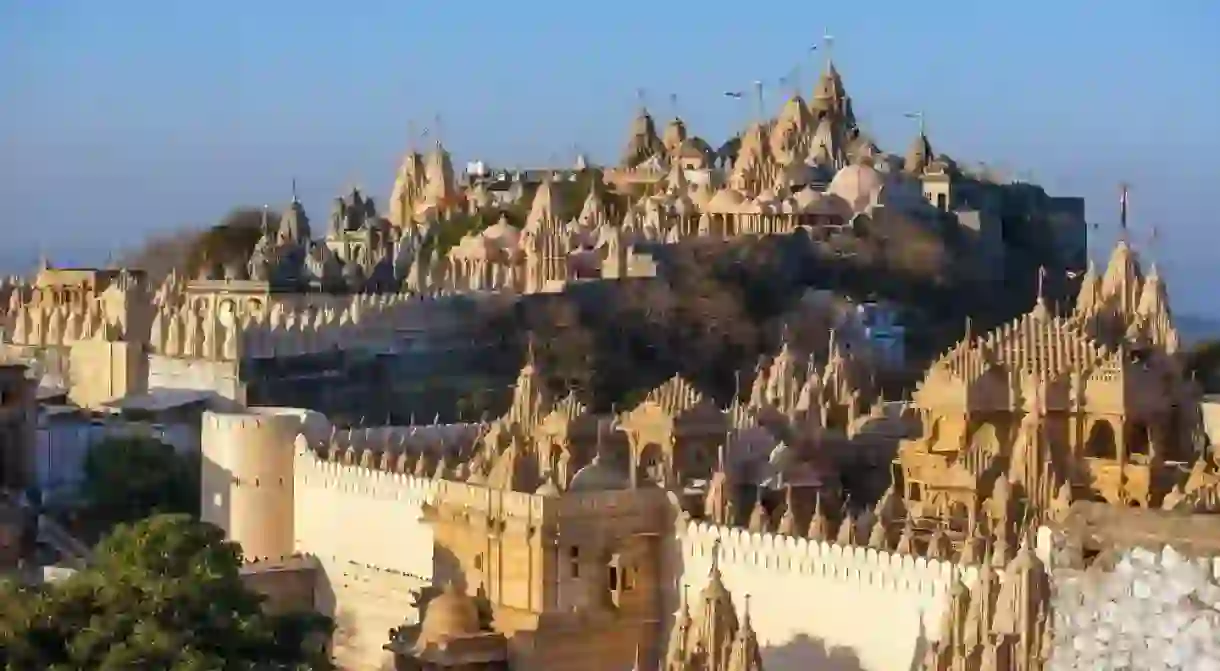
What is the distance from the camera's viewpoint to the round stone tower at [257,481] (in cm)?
2470

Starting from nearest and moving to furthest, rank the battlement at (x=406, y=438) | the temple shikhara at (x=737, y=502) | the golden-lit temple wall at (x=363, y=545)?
the temple shikhara at (x=737, y=502)
the golden-lit temple wall at (x=363, y=545)
the battlement at (x=406, y=438)

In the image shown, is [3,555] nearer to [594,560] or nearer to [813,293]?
[594,560]

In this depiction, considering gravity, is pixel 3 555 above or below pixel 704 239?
below

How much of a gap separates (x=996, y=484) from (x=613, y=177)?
40085 mm

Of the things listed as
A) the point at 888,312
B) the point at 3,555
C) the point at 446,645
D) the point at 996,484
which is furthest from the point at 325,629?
the point at 888,312

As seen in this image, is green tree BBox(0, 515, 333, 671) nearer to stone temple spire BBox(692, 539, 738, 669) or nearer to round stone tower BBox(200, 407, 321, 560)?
stone temple spire BBox(692, 539, 738, 669)

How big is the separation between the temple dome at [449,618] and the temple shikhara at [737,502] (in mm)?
28

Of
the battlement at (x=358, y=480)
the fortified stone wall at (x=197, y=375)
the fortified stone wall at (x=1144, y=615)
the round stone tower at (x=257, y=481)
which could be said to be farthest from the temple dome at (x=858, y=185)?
the fortified stone wall at (x=1144, y=615)

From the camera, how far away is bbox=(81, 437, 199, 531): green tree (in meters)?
27.4

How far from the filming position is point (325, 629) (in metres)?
19.0

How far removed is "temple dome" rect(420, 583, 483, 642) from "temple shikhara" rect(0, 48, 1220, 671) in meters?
0.03

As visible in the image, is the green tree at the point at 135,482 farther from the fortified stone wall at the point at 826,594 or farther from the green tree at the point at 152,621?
the fortified stone wall at the point at 826,594

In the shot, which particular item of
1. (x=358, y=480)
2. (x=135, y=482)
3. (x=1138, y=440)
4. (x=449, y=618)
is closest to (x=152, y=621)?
(x=449, y=618)

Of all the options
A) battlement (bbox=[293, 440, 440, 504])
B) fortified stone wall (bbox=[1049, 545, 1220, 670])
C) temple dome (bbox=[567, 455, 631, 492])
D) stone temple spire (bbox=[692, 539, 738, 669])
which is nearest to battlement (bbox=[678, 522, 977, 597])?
temple dome (bbox=[567, 455, 631, 492])
